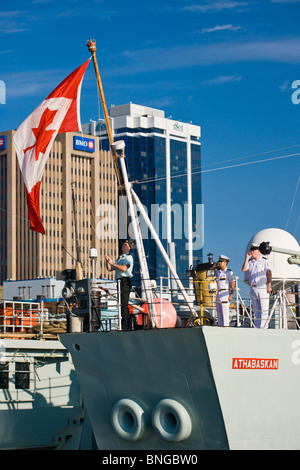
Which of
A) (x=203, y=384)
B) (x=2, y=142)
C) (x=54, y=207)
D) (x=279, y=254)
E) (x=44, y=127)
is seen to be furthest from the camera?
(x=54, y=207)

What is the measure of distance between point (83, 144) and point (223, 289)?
479ft

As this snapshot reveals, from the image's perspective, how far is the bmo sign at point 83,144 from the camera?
6368 inches

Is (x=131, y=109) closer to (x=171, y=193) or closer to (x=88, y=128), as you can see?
(x=88, y=128)

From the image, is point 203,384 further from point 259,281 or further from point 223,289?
point 259,281

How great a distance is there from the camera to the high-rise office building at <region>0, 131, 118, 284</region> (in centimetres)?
15700

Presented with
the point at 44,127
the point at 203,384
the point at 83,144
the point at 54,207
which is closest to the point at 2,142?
the point at 54,207

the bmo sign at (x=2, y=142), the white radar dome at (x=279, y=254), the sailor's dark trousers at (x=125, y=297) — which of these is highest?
the bmo sign at (x=2, y=142)

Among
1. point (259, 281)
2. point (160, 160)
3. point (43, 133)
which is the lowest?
point (259, 281)

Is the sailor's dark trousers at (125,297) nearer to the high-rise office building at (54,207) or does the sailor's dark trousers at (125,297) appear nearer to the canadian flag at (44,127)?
the canadian flag at (44,127)

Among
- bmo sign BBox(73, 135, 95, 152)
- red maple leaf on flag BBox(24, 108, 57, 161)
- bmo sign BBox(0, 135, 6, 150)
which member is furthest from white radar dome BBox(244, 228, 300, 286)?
bmo sign BBox(73, 135, 95, 152)

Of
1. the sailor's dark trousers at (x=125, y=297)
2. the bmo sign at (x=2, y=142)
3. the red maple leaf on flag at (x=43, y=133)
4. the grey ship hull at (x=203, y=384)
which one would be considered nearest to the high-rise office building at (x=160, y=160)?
the bmo sign at (x=2, y=142)

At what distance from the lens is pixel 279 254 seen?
23.9m

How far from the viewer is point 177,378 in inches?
715

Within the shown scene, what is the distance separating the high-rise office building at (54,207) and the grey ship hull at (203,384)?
13558 cm
